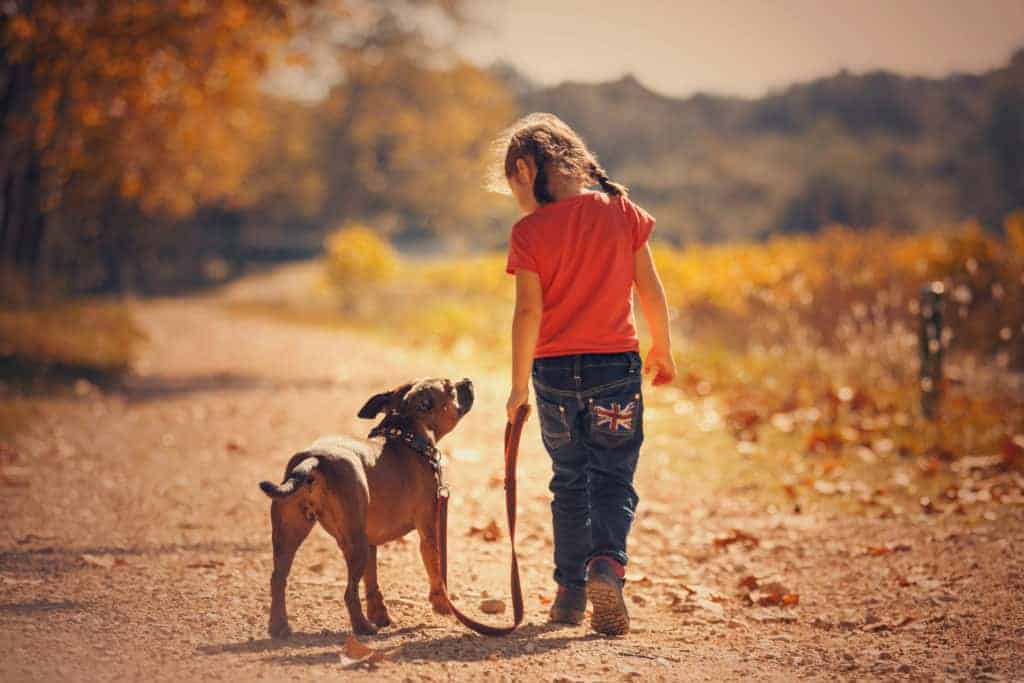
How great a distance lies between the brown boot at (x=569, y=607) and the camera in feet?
12.7

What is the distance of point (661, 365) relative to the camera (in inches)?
155

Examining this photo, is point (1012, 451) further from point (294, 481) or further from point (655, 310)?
point (294, 481)

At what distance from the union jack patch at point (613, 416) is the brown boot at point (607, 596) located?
515 mm

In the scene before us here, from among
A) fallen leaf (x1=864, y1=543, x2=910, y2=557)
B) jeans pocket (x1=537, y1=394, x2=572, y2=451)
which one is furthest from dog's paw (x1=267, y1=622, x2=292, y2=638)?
fallen leaf (x1=864, y1=543, x2=910, y2=557)

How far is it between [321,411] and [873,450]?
5.04 m

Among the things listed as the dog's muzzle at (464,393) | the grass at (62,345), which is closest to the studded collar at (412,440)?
the dog's muzzle at (464,393)

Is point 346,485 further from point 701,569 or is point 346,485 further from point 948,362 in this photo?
point 948,362

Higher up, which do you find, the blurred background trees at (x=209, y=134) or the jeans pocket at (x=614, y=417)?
the blurred background trees at (x=209, y=134)

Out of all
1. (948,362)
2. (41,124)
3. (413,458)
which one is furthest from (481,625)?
(41,124)

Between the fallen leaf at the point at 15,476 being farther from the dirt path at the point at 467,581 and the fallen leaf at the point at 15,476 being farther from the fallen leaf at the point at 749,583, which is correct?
the fallen leaf at the point at 749,583

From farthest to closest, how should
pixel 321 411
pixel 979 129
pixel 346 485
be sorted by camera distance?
pixel 979 129 → pixel 321 411 → pixel 346 485

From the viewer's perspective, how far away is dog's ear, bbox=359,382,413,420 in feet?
12.1

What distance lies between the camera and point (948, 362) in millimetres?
9891

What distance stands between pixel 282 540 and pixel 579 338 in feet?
4.41
